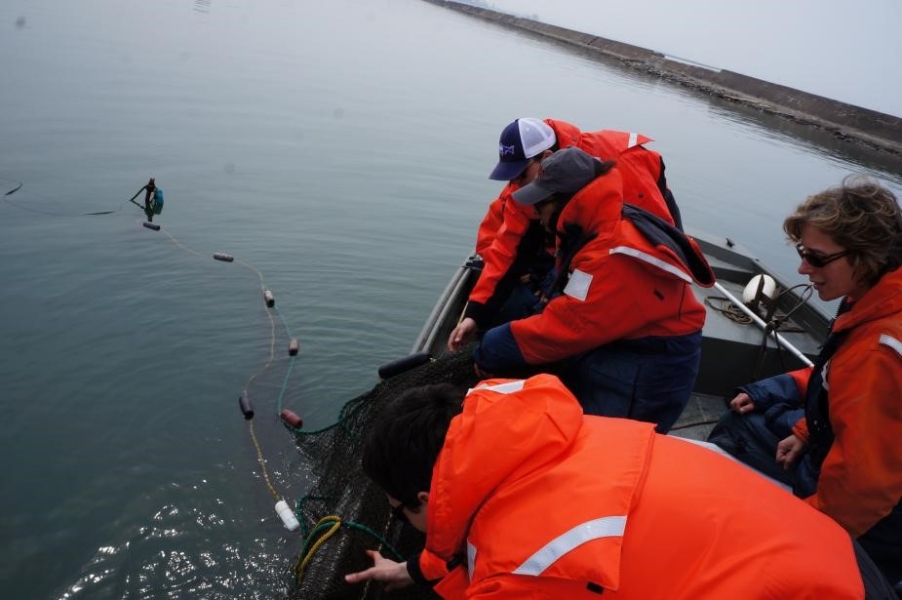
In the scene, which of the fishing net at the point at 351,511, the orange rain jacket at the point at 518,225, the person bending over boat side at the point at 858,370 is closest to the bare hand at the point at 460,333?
the orange rain jacket at the point at 518,225

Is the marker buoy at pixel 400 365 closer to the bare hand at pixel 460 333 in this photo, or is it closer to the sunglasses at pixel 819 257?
the bare hand at pixel 460 333

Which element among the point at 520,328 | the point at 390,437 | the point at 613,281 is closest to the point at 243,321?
the point at 520,328

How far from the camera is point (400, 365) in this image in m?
3.94

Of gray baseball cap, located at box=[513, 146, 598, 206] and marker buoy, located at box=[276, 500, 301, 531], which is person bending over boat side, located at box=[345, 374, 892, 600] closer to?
gray baseball cap, located at box=[513, 146, 598, 206]

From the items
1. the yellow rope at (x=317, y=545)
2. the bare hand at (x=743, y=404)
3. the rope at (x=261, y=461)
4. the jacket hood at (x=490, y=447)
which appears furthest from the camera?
the rope at (x=261, y=461)

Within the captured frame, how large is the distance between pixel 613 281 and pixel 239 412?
424cm

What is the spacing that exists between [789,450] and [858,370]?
2.58 ft

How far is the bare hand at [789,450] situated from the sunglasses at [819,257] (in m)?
0.91

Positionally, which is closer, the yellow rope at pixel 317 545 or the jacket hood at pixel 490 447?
the jacket hood at pixel 490 447

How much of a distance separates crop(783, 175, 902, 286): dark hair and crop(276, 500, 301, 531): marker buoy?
3804 mm

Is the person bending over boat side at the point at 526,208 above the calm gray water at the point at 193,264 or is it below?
above

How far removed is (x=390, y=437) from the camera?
1.80 meters

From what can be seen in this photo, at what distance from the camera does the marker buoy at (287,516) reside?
14.4ft

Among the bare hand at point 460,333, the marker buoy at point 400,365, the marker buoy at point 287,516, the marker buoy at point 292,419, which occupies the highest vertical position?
the bare hand at point 460,333
